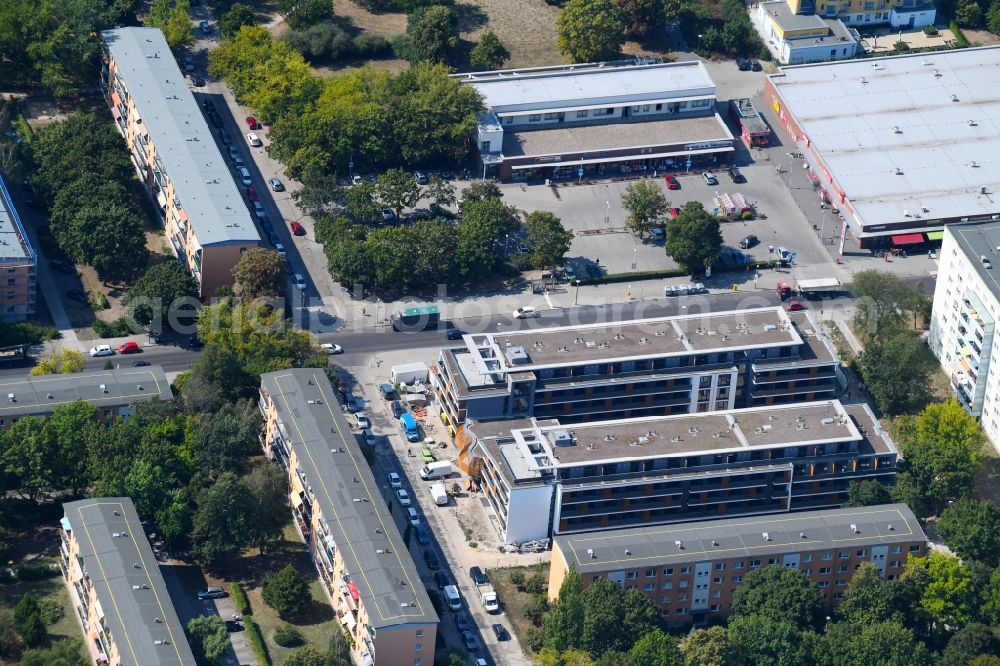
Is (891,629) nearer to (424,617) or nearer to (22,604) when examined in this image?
(424,617)

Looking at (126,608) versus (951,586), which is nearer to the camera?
(126,608)

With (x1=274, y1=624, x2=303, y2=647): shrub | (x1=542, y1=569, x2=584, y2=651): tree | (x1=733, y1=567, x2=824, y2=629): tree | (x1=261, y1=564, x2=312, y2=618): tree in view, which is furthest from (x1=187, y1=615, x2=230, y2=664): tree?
(x1=733, y1=567, x2=824, y2=629): tree

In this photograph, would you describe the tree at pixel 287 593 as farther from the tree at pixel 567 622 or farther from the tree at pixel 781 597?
the tree at pixel 781 597

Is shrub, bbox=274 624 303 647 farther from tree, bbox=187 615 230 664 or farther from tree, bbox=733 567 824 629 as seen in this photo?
tree, bbox=733 567 824 629

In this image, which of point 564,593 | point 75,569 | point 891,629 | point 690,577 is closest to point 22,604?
point 75,569

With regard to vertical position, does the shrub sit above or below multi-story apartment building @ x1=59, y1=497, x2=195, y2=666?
below
